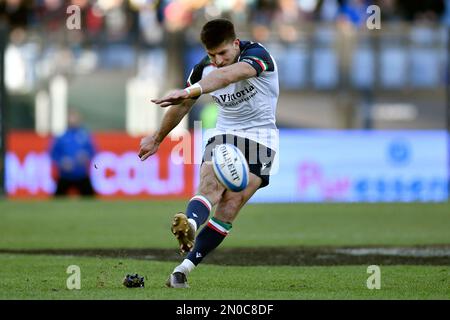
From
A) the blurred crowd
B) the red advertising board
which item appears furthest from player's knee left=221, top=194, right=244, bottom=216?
the blurred crowd

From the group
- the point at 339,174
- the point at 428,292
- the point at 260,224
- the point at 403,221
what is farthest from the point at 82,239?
the point at 339,174

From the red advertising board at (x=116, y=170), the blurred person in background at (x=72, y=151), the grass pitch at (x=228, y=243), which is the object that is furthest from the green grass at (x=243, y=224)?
the red advertising board at (x=116, y=170)

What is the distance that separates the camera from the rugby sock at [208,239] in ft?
30.0

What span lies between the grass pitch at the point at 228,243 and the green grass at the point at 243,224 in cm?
2

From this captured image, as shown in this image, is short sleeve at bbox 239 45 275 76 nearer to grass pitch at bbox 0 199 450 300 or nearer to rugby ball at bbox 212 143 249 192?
rugby ball at bbox 212 143 249 192

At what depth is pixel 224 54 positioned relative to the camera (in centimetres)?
916

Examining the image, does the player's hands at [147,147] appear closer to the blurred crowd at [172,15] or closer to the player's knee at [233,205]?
the player's knee at [233,205]

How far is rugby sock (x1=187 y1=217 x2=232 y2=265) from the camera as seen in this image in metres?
9.15

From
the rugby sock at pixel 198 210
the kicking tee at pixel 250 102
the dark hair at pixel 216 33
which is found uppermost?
the dark hair at pixel 216 33

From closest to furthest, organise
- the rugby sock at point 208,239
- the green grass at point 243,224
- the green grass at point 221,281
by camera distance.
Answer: the green grass at point 221,281
the rugby sock at point 208,239
the green grass at point 243,224

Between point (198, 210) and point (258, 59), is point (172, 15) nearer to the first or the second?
point (258, 59)
